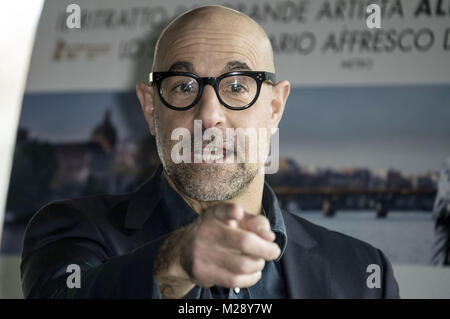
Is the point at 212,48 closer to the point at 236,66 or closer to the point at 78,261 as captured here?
the point at 236,66

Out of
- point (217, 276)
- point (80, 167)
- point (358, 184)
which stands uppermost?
point (80, 167)

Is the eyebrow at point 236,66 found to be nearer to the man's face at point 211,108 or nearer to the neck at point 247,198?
the man's face at point 211,108

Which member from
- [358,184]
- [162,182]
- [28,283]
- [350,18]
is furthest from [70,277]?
[350,18]

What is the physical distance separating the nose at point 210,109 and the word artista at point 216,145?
1 centimetres

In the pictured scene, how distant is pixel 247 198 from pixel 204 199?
9 cm

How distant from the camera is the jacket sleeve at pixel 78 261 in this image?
0.51m

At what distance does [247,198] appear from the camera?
72cm

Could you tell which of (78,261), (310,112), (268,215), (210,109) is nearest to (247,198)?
(268,215)

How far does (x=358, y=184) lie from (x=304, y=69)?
0.33 meters

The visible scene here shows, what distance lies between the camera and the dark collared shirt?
0.68 metres

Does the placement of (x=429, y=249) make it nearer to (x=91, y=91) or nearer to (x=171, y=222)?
(x=171, y=222)

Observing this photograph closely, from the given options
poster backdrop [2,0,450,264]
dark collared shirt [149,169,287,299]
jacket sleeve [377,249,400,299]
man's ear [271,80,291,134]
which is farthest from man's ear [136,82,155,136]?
jacket sleeve [377,249,400,299]

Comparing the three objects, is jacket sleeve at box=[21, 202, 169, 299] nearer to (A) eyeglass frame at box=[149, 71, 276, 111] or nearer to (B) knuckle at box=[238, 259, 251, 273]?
(B) knuckle at box=[238, 259, 251, 273]

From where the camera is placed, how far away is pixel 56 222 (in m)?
0.70
